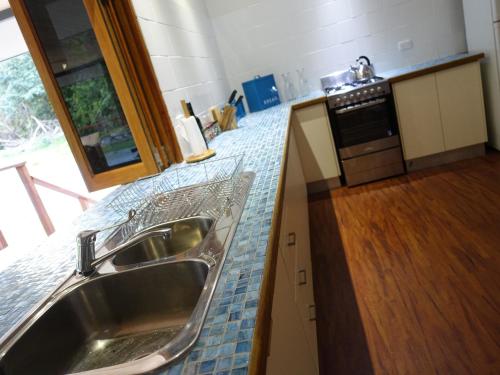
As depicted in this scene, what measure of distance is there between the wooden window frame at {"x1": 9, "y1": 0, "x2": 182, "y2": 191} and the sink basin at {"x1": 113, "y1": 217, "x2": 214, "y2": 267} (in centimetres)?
75

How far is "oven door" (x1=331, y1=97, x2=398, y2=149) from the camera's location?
3.03m

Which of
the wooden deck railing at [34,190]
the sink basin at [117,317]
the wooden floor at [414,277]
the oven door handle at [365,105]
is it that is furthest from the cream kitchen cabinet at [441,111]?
the wooden deck railing at [34,190]

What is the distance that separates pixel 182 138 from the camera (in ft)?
7.18

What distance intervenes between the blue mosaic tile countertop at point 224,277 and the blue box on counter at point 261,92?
6.07ft

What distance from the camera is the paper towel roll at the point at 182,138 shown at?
211 centimetres

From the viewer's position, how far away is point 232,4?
3.59 m

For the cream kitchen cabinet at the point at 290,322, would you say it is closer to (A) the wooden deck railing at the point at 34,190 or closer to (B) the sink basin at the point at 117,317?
(B) the sink basin at the point at 117,317

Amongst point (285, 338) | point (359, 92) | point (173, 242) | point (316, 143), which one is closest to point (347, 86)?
point (359, 92)

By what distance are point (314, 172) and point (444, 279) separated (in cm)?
162

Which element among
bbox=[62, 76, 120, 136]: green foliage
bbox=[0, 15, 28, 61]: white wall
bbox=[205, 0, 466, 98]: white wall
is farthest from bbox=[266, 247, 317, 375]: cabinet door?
bbox=[0, 15, 28, 61]: white wall

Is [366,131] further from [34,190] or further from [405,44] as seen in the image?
[34,190]

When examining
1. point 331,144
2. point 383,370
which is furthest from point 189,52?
point 383,370

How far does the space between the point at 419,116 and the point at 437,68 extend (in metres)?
0.38

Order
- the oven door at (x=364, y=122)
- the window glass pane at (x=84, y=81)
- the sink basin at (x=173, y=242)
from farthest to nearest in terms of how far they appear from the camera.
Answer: the oven door at (x=364, y=122)
the window glass pane at (x=84, y=81)
the sink basin at (x=173, y=242)
